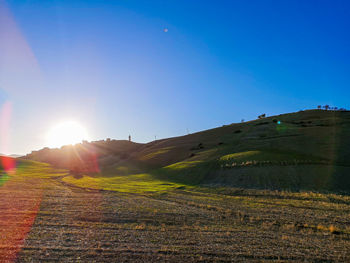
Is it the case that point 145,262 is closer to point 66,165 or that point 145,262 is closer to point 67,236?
point 67,236

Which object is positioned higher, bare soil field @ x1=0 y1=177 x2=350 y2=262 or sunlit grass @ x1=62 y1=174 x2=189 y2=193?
bare soil field @ x1=0 y1=177 x2=350 y2=262

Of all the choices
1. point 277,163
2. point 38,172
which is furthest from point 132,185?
point 38,172

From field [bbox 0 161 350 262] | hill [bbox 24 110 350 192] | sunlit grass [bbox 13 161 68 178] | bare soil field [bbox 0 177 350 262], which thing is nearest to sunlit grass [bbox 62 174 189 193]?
hill [bbox 24 110 350 192]

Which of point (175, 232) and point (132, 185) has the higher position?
point (175, 232)

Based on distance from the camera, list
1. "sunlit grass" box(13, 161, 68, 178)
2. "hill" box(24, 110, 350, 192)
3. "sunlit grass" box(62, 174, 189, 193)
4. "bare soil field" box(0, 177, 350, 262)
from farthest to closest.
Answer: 1. "sunlit grass" box(13, 161, 68, 178)
2. "sunlit grass" box(62, 174, 189, 193)
3. "hill" box(24, 110, 350, 192)
4. "bare soil field" box(0, 177, 350, 262)

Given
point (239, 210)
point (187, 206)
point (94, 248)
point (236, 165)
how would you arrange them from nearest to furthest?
point (94, 248)
point (239, 210)
point (187, 206)
point (236, 165)

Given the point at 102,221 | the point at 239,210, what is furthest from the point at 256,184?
the point at 102,221

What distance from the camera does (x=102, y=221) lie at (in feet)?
66.4

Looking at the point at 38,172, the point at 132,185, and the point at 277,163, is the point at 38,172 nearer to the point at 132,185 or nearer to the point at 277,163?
the point at 132,185

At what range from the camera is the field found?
42.2ft

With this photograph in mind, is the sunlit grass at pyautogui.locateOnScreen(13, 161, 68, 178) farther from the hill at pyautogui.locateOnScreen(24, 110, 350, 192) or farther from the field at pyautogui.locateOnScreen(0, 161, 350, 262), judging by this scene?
the field at pyautogui.locateOnScreen(0, 161, 350, 262)

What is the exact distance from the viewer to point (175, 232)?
Answer: 17344mm

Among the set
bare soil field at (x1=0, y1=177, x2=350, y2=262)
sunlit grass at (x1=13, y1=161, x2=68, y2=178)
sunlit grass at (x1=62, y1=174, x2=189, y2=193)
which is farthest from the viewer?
sunlit grass at (x1=13, y1=161, x2=68, y2=178)

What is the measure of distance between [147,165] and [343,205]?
249 feet
